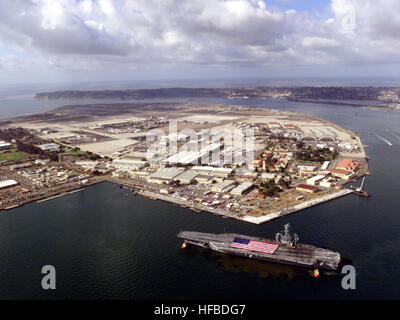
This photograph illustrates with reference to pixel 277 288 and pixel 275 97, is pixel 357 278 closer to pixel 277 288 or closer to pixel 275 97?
pixel 277 288

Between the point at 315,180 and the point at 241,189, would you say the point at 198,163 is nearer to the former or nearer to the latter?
the point at 241,189

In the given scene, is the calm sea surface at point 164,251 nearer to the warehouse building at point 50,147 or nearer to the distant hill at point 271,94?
the warehouse building at point 50,147

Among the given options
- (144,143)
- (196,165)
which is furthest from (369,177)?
(144,143)

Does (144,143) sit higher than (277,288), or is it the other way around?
(144,143)

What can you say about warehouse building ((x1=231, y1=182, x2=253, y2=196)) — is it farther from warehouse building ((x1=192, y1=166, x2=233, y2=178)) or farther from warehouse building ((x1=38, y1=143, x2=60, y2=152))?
warehouse building ((x1=38, y1=143, x2=60, y2=152))

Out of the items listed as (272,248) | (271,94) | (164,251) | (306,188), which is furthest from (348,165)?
(271,94)

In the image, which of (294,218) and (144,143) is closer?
(294,218)

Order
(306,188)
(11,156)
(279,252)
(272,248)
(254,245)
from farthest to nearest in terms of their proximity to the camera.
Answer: (11,156) < (306,188) < (254,245) < (272,248) < (279,252)
